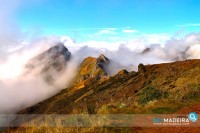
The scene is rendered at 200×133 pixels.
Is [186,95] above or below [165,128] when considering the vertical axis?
above

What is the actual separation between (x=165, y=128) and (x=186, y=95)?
28.5 ft

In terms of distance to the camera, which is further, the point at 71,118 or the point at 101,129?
the point at 71,118

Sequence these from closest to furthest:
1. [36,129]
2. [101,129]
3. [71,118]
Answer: [101,129] < [36,129] < [71,118]

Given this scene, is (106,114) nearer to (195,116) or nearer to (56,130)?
(56,130)

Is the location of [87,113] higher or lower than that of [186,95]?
lower

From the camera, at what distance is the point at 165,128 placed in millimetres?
16172

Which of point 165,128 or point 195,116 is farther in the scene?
point 195,116

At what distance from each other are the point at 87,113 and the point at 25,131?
406 centimetres

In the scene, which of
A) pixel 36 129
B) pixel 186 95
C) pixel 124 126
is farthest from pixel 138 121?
pixel 186 95

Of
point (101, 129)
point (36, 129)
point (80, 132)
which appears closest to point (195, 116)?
point (101, 129)

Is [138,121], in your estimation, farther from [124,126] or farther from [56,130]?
[56,130]

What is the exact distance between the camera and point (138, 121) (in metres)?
17.7

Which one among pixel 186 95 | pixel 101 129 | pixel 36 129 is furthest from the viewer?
pixel 186 95

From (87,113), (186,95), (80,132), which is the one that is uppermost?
(186,95)
